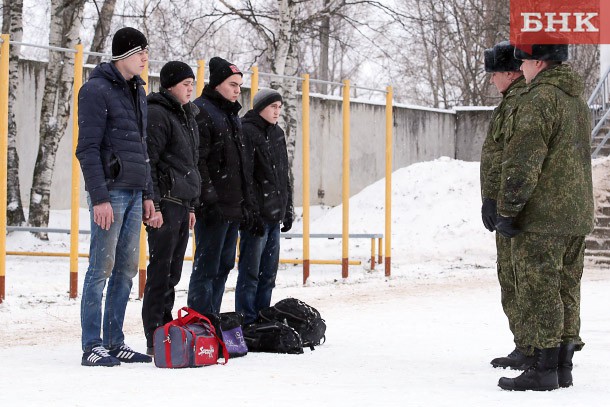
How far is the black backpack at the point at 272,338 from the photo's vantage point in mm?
6707

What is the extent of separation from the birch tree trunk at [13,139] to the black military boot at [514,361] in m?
11.4

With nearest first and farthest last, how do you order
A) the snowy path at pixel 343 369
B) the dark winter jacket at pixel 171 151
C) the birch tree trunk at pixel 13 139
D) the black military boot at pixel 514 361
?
the snowy path at pixel 343 369, the black military boot at pixel 514 361, the dark winter jacket at pixel 171 151, the birch tree trunk at pixel 13 139

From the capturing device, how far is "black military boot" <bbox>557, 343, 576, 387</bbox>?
5395mm

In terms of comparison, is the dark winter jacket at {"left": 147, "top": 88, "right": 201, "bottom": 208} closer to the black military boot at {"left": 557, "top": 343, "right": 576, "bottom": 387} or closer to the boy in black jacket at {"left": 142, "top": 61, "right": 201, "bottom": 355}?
the boy in black jacket at {"left": 142, "top": 61, "right": 201, "bottom": 355}

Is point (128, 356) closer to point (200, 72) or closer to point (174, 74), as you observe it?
point (174, 74)

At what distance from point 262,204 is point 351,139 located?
15.1 meters

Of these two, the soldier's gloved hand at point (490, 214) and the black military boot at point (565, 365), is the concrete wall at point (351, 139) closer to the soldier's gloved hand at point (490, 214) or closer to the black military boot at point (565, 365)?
the soldier's gloved hand at point (490, 214)

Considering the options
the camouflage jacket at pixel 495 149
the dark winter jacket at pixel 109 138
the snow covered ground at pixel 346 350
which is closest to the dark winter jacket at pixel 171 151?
the dark winter jacket at pixel 109 138

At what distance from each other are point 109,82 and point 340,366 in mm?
2024

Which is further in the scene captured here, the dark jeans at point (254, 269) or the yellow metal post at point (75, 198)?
the yellow metal post at point (75, 198)

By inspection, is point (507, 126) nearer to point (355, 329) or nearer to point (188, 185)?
point (188, 185)

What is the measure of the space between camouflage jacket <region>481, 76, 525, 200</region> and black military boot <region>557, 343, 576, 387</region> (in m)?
0.84

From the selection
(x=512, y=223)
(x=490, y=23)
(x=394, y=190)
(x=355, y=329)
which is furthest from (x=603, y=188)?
(x=490, y=23)

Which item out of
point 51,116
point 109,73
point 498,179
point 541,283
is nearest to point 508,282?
point 498,179
